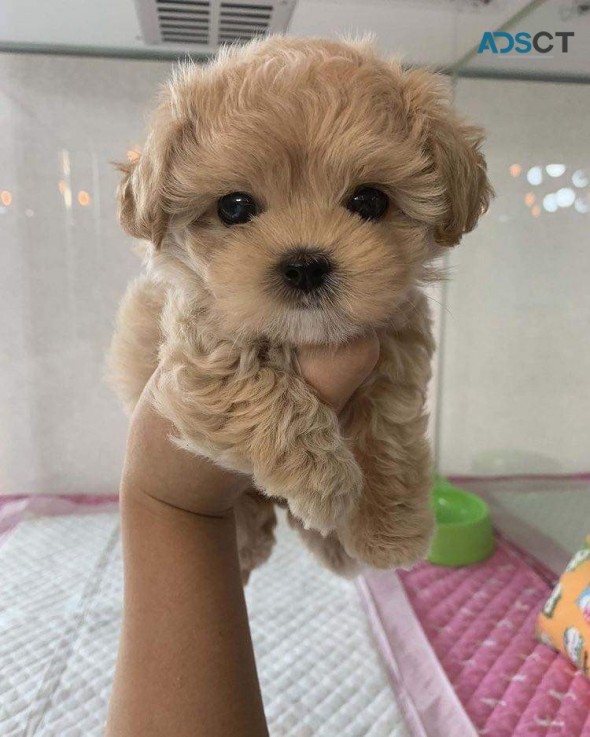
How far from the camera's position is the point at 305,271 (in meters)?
0.83

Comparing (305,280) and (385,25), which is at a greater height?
(385,25)

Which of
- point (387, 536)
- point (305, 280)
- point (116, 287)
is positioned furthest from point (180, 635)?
point (116, 287)

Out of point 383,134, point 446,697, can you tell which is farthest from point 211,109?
point 446,697

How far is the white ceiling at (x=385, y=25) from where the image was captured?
90.3 inches

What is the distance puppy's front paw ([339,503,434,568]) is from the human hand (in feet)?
0.72

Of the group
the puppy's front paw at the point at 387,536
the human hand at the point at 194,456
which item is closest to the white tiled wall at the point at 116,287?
the puppy's front paw at the point at 387,536

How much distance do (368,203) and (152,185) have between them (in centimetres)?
32

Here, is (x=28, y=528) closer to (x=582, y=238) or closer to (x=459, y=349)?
(x=459, y=349)

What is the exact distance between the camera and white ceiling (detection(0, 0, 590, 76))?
90.3 inches

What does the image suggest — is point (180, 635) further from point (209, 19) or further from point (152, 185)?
point (209, 19)

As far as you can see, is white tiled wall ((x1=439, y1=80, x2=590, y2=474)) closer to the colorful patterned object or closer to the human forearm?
the colorful patterned object

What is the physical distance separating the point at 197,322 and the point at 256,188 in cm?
23

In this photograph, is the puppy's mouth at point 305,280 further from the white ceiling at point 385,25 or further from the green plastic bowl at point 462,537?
the green plastic bowl at point 462,537

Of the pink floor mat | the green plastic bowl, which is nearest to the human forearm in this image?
the pink floor mat
